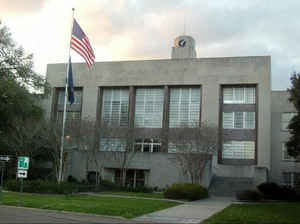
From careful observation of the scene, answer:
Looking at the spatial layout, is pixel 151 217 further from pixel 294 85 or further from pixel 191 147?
pixel 191 147

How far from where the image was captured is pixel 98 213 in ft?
58.0

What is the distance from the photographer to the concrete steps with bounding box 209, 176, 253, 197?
1527 inches

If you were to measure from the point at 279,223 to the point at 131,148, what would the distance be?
27.9m

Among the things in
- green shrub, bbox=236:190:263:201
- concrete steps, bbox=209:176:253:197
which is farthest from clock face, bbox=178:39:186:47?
green shrub, bbox=236:190:263:201

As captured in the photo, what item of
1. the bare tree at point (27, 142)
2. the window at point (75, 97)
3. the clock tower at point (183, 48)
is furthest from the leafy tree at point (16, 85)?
the clock tower at point (183, 48)

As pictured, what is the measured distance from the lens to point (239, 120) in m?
48.0

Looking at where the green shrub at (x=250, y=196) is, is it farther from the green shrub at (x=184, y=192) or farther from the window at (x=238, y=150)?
the window at (x=238, y=150)

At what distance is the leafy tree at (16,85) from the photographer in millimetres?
20578

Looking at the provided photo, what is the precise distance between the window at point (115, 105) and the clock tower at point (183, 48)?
11254 millimetres

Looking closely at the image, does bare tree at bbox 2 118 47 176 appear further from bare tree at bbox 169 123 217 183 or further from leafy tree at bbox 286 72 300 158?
leafy tree at bbox 286 72 300 158

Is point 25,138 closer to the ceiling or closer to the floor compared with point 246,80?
closer to the floor

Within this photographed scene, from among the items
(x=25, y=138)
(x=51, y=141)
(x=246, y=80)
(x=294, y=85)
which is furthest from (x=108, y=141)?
(x=294, y=85)

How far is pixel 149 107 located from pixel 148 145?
528cm

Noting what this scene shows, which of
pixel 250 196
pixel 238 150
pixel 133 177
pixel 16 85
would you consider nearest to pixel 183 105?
pixel 238 150
